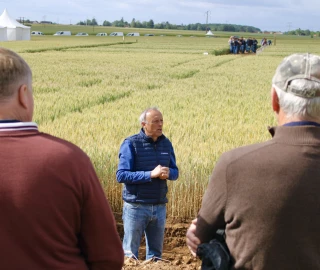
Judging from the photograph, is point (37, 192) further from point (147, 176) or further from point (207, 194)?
point (147, 176)

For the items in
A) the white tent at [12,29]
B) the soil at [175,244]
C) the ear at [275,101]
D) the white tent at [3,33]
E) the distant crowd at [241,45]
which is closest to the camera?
the ear at [275,101]

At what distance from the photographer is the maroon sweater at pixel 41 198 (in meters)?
2.01

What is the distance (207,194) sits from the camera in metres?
2.28

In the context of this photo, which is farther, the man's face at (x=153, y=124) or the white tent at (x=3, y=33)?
the white tent at (x=3, y=33)

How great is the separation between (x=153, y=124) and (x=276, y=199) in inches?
100

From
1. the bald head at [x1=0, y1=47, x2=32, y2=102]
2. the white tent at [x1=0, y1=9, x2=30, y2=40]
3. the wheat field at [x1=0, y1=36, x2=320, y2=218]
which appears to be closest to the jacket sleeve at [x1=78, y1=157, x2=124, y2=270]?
the bald head at [x1=0, y1=47, x2=32, y2=102]

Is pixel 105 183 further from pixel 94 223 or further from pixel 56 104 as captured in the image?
pixel 56 104

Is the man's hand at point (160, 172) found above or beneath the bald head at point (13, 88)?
beneath

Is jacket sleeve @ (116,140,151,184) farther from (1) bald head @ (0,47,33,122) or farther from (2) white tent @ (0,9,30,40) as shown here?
(2) white tent @ (0,9,30,40)

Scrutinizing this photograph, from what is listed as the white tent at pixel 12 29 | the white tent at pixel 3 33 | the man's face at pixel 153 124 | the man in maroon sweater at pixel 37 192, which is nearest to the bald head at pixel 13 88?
the man in maroon sweater at pixel 37 192

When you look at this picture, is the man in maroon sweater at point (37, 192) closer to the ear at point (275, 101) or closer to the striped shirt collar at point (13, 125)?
the striped shirt collar at point (13, 125)

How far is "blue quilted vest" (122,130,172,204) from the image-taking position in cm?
468

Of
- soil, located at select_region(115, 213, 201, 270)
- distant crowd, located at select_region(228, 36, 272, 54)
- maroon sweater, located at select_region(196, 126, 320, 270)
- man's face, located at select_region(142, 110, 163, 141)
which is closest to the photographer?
→ maroon sweater, located at select_region(196, 126, 320, 270)

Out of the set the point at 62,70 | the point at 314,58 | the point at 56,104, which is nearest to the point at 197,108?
the point at 56,104
